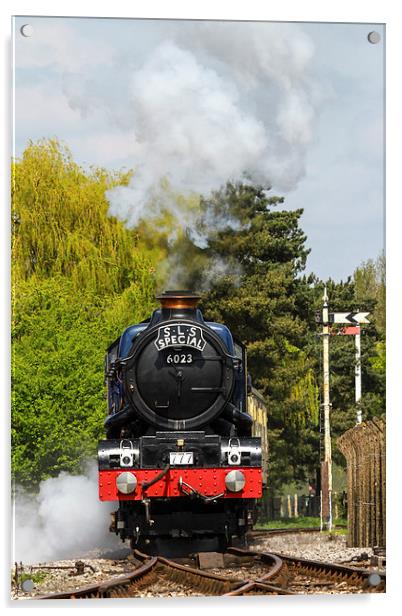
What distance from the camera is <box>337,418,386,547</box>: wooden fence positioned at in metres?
14.0

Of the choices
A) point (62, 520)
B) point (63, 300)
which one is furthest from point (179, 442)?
point (63, 300)

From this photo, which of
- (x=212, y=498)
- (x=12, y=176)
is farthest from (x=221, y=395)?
(x=12, y=176)

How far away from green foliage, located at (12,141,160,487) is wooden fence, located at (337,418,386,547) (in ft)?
7.92

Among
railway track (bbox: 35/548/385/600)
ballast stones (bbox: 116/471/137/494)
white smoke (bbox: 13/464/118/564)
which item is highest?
ballast stones (bbox: 116/471/137/494)

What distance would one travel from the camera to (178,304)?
1473 cm

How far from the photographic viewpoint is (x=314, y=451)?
1603 centimetres

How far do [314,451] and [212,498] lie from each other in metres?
2.10

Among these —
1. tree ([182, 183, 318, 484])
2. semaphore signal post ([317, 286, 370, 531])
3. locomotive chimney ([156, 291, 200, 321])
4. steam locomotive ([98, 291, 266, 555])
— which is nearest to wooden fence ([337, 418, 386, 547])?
semaphore signal post ([317, 286, 370, 531])

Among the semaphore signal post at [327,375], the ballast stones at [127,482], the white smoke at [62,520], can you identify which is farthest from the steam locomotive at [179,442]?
the semaphore signal post at [327,375]

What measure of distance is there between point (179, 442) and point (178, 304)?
1315 millimetres

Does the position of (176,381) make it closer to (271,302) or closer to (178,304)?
(178,304)

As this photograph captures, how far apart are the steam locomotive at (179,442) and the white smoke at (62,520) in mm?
338

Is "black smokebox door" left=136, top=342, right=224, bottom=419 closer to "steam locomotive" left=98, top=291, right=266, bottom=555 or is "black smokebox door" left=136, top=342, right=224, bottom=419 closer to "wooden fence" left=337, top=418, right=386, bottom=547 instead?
"steam locomotive" left=98, top=291, right=266, bottom=555

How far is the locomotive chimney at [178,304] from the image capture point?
14695mm
